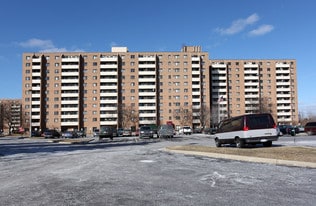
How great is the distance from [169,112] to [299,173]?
3786 inches

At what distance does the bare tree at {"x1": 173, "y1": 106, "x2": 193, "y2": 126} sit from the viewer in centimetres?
10156

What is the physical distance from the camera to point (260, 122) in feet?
58.6

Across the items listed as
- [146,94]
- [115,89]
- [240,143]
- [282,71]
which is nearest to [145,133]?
[240,143]

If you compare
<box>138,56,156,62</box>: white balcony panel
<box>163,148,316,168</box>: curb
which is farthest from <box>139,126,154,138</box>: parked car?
<box>138,56,156,62</box>: white balcony panel

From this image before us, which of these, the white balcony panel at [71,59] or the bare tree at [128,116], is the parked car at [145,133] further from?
the white balcony panel at [71,59]

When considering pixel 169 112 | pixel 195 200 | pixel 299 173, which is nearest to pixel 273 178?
pixel 299 173

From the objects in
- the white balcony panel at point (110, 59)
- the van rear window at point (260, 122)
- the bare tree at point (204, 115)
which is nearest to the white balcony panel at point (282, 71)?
the bare tree at point (204, 115)

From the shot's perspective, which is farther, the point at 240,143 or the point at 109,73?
the point at 109,73

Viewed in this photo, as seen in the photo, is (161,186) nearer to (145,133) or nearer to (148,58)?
(145,133)

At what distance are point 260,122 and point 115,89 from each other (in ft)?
292

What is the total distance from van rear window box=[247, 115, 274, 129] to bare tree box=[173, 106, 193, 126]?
8361cm

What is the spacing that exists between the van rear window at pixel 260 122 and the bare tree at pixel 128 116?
82558 mm

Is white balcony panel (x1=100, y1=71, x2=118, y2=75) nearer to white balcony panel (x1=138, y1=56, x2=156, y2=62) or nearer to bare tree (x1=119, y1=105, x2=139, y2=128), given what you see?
white balcony panel (x1=138, y1=56, x2=156, y2=62)

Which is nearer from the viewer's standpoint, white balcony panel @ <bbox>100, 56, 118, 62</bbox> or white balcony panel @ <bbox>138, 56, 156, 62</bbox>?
white balcony panel @ <bbox>100, 56, 118, 62</bbox>
